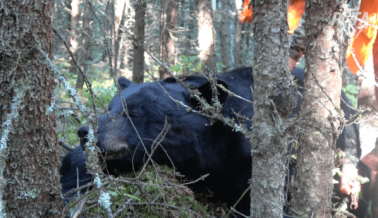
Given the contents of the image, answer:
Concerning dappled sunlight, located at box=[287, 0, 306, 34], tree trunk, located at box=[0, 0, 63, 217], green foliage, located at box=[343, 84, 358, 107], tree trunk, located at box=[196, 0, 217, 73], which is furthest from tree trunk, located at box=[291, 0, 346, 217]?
green foliage, located at box=[343, 84, 358, 107]

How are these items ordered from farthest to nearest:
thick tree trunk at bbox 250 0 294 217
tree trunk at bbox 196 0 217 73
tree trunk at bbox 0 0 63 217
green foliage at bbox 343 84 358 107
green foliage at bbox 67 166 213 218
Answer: green foliage at bbox 343 84 358 107 → tree trunk at bbox 196 0 217 73 → green foliage at bbox 67 166 213 218 → thick tree trunk at bbox 250 0 294 217 → tree trunk at bbox 0 0 63 217

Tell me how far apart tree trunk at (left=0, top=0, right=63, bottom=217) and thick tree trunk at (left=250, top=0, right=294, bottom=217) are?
3.91 feet

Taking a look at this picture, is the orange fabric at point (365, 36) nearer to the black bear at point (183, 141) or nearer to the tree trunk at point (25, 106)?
the black bear at point (183, 141)

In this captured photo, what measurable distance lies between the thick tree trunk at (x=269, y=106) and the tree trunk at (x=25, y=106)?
1.19m

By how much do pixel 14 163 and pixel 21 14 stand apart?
2.51 feet

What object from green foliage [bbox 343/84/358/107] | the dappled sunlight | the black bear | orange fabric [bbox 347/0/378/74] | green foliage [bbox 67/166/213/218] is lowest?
green foliage [bbox 67/166/213/218]

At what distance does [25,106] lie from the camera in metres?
1.69

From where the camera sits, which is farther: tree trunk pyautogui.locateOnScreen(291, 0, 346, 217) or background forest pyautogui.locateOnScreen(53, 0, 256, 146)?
background forest pyautogui.locateOnScreen(53, 0, 256, 146)

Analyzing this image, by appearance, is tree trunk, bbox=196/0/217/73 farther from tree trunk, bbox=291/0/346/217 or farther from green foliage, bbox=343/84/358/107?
tree trunk, bbox=291/0/346/217

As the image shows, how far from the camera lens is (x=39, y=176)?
1.73 m

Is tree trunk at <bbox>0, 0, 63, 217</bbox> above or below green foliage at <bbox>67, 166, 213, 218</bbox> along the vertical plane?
above

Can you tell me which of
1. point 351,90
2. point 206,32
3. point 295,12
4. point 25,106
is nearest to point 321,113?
point 295,12

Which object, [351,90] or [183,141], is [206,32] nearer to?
[351,90]

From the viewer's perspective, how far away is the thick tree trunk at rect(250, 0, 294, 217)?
73.9 inches
